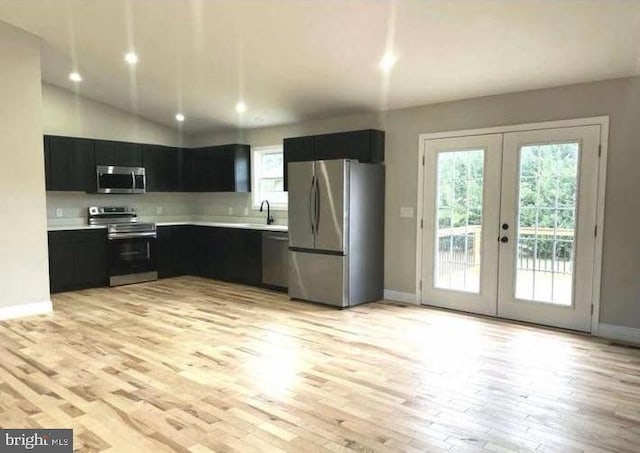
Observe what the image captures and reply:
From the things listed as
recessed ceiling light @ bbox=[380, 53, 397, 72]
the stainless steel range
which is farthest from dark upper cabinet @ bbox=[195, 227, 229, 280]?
recessed ceiling light @ bbox=[380, 53, 397, 72]

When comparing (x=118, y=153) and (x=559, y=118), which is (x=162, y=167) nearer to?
(x=118, y=153)

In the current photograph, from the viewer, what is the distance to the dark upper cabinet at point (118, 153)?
673 centimetres

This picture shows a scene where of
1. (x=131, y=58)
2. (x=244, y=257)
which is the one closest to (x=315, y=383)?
(x=244, y=257)

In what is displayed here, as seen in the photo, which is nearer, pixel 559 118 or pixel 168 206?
pixel 559 118

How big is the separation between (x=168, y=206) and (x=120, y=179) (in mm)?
1222

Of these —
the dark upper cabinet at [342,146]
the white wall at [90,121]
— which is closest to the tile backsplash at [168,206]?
the white wall at [90,121]

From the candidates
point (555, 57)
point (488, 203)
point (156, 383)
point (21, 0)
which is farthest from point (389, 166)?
point (21, 0)

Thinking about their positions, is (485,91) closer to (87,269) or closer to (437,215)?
(437,215)

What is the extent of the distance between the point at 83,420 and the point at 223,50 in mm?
3501

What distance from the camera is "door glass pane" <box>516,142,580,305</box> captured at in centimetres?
443

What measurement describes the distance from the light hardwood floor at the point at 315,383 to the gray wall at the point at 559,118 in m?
0.64

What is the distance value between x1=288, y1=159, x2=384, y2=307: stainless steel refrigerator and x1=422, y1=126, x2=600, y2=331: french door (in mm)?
618

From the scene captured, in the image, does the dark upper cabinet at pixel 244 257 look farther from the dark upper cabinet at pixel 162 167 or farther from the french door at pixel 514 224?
the french door at pixel 514 224

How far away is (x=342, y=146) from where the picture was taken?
18.8 ft
